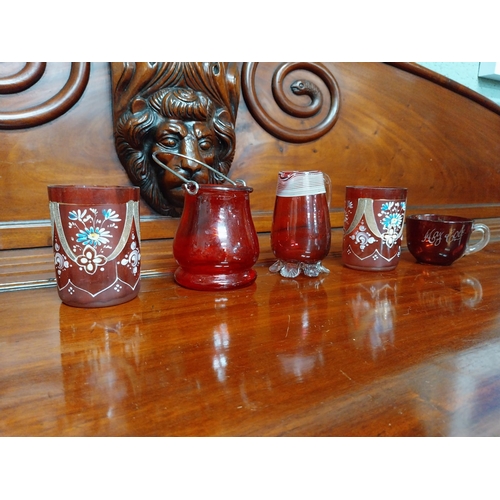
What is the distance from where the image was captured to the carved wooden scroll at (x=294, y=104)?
62cm

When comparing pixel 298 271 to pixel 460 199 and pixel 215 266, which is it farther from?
pixel 460 199

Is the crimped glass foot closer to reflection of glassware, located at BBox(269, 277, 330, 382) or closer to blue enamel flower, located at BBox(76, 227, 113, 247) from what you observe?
reflection of glassware, located at BBox(269, 277, 330, 382)

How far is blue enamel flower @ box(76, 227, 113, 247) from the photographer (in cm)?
36

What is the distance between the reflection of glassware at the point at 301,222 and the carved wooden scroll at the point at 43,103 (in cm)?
30

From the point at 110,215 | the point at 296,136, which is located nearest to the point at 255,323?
the point at 110,215

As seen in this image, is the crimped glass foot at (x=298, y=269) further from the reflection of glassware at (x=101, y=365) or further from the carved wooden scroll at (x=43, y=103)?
the carved wooden scroll at (x=43, y=103)

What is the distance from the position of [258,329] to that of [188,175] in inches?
10.3

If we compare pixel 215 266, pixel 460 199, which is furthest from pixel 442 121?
pixel 215 266

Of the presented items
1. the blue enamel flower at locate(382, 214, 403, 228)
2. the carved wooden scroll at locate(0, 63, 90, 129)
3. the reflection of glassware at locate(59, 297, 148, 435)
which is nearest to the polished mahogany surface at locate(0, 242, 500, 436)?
the reflection of glassware at locate(59, 297, 148, 435)

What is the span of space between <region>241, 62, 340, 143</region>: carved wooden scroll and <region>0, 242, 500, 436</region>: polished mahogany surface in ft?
1.07

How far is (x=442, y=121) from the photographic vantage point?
0.84 metres

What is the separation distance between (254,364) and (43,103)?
0.46 m

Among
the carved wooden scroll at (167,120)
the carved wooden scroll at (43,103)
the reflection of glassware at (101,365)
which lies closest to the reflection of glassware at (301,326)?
the reflection of glassware at (101,365)

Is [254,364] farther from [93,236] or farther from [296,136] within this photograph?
[296,136]
